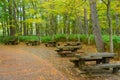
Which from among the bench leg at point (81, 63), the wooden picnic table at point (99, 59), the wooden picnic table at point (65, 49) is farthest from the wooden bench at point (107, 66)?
the wooden picnic table at point (65, 49)

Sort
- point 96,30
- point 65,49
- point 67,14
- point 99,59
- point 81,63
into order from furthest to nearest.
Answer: point 67,14 < point 65,49 < point 96,30 < point 99,59 < point 81,63

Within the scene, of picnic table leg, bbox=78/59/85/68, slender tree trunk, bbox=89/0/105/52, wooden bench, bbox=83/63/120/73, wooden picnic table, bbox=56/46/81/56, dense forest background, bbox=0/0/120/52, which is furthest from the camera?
dense forest background, bbox=0/0/120/52

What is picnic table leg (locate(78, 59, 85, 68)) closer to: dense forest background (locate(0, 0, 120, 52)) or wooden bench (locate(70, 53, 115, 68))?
wooden bench (locate(70, 53, 115, 68))

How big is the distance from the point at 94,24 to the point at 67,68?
4310 mm

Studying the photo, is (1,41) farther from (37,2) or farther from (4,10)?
(37,2)

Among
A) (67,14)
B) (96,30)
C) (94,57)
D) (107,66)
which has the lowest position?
(107,66)

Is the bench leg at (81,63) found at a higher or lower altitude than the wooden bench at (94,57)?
lower

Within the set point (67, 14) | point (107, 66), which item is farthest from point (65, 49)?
point (67, 14)

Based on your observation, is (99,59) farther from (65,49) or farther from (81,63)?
(65,49)

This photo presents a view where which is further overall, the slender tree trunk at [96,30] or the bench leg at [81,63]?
the slender tree trunk at [96,30]

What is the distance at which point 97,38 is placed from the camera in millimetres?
13836

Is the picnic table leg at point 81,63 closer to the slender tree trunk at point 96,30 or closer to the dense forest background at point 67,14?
the slender tree trunk at point 96,30

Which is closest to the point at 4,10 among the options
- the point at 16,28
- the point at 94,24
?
the point at 16,28

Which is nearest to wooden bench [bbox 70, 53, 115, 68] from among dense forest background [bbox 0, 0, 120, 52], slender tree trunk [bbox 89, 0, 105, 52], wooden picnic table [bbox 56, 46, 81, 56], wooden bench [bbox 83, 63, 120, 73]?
wooden bench [bbox 83, 63, 120, 73]
